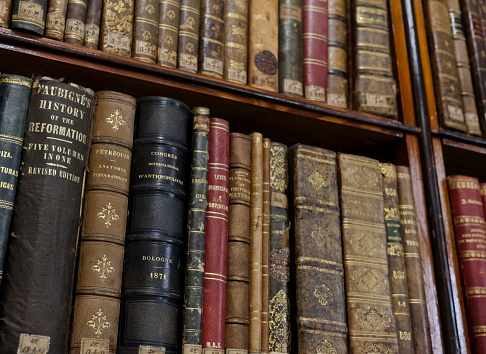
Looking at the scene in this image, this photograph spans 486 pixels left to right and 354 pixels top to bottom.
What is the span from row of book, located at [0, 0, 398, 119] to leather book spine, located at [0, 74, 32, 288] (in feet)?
0.39

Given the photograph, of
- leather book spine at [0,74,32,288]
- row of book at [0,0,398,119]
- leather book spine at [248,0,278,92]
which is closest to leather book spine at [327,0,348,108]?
row of book at [0,0,398,119]

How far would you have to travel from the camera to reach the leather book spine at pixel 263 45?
1.19 m

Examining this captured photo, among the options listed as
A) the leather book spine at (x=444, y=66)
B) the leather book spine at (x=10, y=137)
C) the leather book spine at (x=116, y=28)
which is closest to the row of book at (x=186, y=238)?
the leather book spine at (x=10, y=137)

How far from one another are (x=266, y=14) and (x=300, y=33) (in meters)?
0.08

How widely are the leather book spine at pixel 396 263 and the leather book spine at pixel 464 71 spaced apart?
0.26 meters

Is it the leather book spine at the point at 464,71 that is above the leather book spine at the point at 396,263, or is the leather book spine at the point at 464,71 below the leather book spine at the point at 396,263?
above

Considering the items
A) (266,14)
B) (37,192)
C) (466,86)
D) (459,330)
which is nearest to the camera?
(37,192)

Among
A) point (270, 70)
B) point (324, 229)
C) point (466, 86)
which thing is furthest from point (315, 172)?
point (466, 86)

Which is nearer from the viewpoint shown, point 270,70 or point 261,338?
point 261,338

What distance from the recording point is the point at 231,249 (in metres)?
1.03

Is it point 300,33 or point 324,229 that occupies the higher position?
point 300,33

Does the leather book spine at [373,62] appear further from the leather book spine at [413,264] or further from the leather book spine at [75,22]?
the leather book spine at [75,22]

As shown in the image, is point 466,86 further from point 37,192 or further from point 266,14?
point 37,192

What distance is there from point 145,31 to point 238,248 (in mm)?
419
